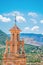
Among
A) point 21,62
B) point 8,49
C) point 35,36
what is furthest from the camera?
point 35,36

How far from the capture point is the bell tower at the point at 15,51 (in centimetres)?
1376

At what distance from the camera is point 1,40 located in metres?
90.1

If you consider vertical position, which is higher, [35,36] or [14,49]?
[35,36]

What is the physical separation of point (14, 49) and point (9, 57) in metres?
0.49

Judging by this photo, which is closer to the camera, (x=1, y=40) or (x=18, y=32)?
(x=18, y=32)

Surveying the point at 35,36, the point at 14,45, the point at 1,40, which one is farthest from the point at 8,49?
the point at 1,40

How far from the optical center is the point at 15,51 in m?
13.9

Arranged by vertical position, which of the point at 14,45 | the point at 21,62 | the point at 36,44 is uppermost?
the point at 36,44

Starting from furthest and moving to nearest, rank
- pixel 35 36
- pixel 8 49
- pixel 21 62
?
pixel 35 36 < pixel 8 49 < pixel 21 62

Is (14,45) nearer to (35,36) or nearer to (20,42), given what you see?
(20,42)

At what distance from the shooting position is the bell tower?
542 inches

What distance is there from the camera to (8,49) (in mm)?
14680

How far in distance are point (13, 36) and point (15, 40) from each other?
0.87ft

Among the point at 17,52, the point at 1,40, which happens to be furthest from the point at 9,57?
the point at 1,40
